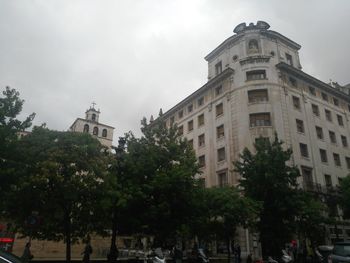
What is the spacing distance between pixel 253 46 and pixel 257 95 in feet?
20.1

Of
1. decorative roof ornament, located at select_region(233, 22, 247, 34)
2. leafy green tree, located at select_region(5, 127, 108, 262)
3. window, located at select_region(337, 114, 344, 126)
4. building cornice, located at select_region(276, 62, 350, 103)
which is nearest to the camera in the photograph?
leafy green tree, located at select_region(5, 127, 108, 262)

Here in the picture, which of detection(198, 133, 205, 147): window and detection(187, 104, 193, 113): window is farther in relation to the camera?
detection(187, 104, 193, 113): window

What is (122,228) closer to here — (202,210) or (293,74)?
Answer: (202,210)

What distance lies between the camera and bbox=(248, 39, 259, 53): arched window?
1373 inches

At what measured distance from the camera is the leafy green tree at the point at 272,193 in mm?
20141

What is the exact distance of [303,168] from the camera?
30.9m

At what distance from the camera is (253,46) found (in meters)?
35.2

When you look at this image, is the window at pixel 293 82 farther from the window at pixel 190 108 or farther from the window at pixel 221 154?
the window at pixel 190 108

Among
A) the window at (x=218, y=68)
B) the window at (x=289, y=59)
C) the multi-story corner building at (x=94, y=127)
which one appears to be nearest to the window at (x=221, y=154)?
the window at (x=218, y=68)

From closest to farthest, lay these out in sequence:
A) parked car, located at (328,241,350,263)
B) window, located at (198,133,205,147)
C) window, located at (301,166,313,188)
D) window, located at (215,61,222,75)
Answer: parked car, located at (328,241,350,263) < window, located at (301,166,313,188) < window, located at (198,133,205,147) < window, located at (215,61,222,75)

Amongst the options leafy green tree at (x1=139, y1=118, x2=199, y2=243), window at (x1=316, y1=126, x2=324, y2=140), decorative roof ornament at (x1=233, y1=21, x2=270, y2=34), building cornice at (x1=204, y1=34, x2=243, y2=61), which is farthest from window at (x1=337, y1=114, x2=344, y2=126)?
leafy green tree at (x1=139, y1=118, x2=199, y2=243)

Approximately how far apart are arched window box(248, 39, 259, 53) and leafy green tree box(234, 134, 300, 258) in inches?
612

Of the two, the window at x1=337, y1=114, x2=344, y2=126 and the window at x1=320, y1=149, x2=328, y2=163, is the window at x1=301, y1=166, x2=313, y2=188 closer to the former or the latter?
the window at x1=320, y1=149, x2=328, y2=163

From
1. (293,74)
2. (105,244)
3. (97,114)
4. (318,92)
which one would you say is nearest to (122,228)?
(105,244)
